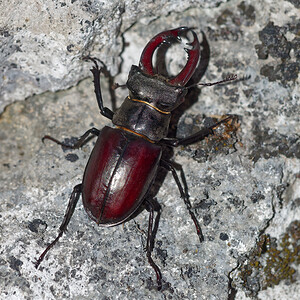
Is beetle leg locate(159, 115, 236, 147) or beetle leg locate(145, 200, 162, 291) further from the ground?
beetle leg locate(159, 115, 236, 147)

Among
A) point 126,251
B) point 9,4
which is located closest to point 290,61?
point 126,251

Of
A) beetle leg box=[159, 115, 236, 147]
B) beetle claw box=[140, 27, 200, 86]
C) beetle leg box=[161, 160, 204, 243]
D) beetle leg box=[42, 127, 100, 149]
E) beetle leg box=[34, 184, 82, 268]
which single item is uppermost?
beetle claw box=[140, 27, 200, 86]

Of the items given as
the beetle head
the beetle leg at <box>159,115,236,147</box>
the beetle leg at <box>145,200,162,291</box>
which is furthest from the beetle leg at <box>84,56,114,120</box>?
the beetle leg at <box>145,200,162,291</box>

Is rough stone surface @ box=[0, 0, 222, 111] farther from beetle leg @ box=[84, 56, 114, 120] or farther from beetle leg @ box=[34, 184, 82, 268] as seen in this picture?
beetle leg @ box=[34, 184, 82, 268]

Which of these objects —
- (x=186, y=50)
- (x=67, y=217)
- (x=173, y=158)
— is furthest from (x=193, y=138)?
(x=67, y=217)

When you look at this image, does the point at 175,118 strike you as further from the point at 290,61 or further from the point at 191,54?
the point at 290,61

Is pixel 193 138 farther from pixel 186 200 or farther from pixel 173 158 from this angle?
pixel 186 200
